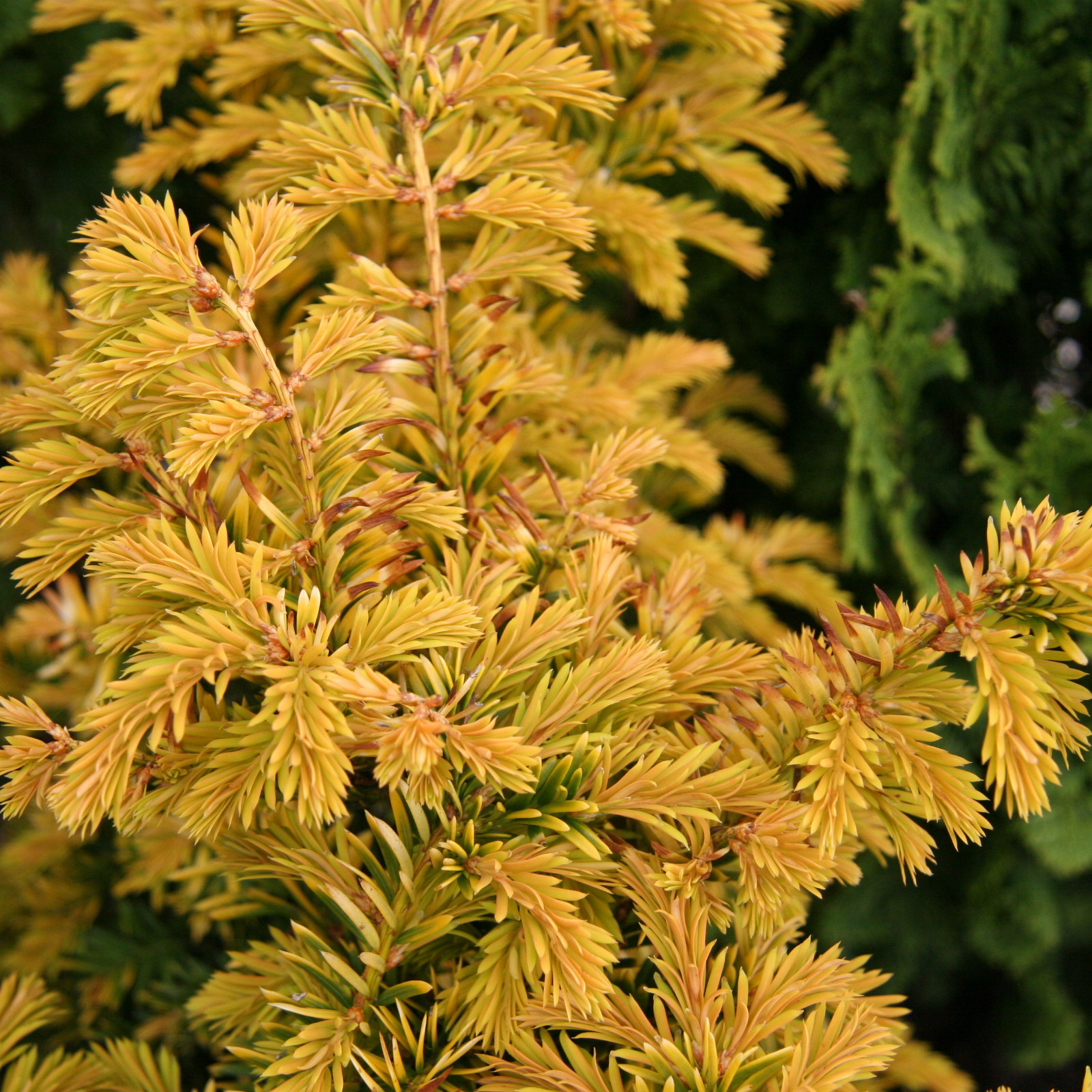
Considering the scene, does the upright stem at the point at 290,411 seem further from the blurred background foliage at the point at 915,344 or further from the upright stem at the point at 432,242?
the blurred background foliage at the point at 915,344

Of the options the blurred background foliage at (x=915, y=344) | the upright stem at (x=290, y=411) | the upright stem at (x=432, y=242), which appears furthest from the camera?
the blurred background foliage at (x=915, y=344)

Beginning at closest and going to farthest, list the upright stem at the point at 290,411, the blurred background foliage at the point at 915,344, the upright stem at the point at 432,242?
the upright stem at the point at 290,411
the upright stem at the point at 432,242
the blurred background foliage at the point at 915,344

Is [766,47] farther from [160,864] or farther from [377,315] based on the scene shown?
[160,864]

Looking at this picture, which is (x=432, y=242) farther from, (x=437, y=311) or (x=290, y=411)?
(x=290, y=411)

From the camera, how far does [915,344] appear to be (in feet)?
4.19

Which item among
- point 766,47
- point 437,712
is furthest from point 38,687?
point 766,47

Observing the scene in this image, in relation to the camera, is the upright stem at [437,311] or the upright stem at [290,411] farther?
the upright stem at [437,311]

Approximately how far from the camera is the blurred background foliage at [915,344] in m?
1.20

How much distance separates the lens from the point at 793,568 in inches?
46.6

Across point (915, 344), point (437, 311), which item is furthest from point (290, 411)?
point (915, 344)

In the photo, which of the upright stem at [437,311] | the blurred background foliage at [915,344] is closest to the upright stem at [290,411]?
the upright stem at [437,311]

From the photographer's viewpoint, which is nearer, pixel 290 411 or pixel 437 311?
pixel 290 411

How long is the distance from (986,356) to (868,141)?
442mm

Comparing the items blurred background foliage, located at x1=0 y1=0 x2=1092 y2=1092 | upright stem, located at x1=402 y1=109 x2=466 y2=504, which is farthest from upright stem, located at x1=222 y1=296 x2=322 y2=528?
blurred background foliage, located at x1=0 y1=0 x2=1092 y2=1092
